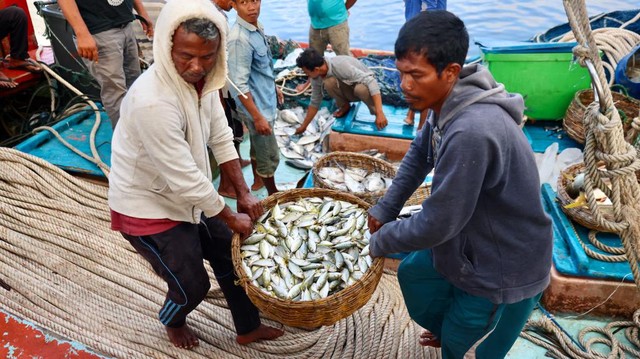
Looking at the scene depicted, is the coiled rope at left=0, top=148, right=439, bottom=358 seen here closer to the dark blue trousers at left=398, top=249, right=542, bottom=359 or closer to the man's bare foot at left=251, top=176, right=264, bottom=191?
the dark blue trousers at left=398, top=249, right=542, bottom=359

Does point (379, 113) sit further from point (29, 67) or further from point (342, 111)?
point (29, 67)

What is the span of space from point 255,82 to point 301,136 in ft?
5.99

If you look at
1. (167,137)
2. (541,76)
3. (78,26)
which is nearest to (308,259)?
(167,137)

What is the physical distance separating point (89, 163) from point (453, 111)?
3.83 meters

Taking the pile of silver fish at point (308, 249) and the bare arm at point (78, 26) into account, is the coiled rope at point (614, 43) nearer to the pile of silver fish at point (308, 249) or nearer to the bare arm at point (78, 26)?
the pile of silver fish at point (308, 249)

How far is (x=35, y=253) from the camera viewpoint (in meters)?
3.34

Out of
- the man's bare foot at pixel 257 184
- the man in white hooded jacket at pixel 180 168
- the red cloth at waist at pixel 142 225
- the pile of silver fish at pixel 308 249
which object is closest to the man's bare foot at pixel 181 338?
the man in white hooded jacket at pixel 180 168

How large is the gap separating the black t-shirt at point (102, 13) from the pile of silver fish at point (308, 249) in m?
2.41

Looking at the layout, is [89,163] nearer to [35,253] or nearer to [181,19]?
[35,253]

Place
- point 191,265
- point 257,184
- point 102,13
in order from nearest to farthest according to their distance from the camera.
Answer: point 191,265 → point 102,13 → point 257,184

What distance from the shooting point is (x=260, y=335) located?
289cm

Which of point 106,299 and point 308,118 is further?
point 308,118

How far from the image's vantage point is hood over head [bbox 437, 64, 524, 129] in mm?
1664

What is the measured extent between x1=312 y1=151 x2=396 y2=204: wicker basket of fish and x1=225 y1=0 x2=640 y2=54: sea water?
8.59 metres
